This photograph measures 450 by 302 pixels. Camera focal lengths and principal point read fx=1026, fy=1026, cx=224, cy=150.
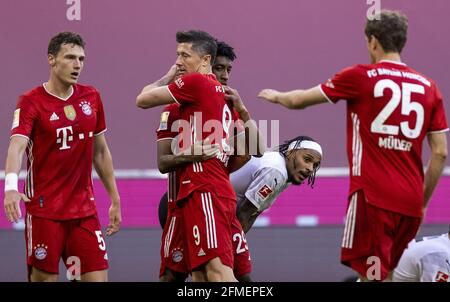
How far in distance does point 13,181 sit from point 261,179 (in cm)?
189

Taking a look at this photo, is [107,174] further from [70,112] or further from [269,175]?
[269,175]

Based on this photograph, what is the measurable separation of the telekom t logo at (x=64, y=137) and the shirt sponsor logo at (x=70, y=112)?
7cm

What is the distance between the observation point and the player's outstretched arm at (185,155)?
22.1 ft

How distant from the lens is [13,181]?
6648 millimetres

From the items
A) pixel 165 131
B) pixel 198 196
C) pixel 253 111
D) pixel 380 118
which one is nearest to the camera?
pixel 380 118

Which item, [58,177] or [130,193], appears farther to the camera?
[130,193]

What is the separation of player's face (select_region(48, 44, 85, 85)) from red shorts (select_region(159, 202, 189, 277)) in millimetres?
1155

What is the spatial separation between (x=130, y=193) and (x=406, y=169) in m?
5.49
